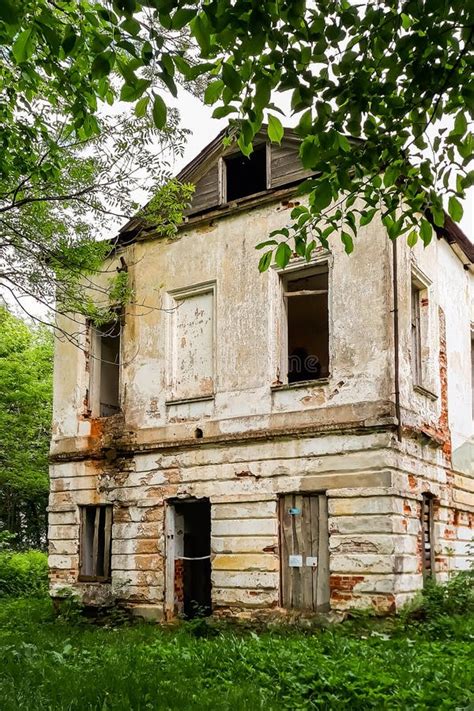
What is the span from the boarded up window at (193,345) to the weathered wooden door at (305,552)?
2.60m

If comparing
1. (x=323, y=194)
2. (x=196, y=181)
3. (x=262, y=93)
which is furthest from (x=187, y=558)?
(x=262, y=93)

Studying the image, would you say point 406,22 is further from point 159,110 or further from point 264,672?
point 264,672

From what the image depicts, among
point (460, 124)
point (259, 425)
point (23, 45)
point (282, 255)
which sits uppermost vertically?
point (23, 45)

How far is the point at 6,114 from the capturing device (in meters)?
7.31

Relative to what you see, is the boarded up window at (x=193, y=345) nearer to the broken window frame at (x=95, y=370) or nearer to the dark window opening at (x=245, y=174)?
the broken window frame at (x=95, y=370)

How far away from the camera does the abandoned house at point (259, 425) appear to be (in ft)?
35.5

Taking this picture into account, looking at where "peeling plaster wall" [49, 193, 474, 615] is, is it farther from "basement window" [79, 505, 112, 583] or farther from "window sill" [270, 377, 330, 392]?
"basement window" [79, 505, 112, 583]

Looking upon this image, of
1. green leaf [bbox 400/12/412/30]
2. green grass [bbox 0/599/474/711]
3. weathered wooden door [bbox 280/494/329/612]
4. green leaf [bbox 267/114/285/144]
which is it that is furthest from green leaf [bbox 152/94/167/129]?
weathered wooden door [bbox 280/494/329/612]

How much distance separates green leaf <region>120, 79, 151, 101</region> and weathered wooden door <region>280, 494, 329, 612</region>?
8235 mm

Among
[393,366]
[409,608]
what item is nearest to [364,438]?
[393,366]

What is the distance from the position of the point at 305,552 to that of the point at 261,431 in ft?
6.36

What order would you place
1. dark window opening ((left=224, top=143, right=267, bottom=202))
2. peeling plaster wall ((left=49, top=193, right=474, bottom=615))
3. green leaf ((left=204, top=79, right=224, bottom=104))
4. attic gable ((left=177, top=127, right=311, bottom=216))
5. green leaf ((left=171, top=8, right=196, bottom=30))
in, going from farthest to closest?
dark window opening ((left=224, top=143, right=267, bottom=202)) → attic gable ((left=177, top=127, right=311, bottom=216)) → peeling plaster wall ((left=49, top=193, right=474, bottom=615)) → green leaf ((left=204, top=79, right=224, bottom=104)) → green leaf ((left=171, top=8, right=196, bottom=30))

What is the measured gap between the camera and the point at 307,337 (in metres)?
18.2

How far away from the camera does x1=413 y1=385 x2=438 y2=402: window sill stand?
38.5 ft
